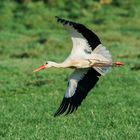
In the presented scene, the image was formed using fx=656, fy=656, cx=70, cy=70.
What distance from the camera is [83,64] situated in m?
8.16

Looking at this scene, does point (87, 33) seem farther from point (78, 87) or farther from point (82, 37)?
point (78, 87)

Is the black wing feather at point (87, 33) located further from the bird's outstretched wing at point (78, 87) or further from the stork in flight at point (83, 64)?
the bird's outstretched wing at point (78, 87)

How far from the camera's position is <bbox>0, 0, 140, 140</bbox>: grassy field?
8188 mm

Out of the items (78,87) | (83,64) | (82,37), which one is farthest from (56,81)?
(82,37)

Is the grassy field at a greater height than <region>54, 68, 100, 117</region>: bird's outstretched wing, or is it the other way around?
<region>54, 68, 100, 117</region>: bird's outstretched wing

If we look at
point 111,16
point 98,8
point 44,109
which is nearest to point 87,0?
point 98,8

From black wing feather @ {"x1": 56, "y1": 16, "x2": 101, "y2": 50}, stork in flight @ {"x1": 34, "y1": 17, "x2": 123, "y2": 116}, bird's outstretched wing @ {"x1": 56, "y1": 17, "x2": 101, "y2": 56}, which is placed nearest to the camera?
black wing feather @ {"x1": 56, "y1": 16, "x2": 101, "y2": 50}

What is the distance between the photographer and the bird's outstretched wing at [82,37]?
25.1 feet

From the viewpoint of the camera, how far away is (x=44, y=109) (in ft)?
32.2

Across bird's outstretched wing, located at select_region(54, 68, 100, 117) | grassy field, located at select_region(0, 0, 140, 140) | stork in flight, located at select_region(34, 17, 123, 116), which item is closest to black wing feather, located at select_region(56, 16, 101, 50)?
stork in flight, located at select_region(34, 17, 123, 116)

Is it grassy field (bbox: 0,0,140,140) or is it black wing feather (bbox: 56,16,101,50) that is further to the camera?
grassy field (bbox: 0,0,140,140)

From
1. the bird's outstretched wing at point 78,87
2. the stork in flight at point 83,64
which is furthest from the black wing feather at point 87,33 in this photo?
the bird's outstretched wing at point 78,87

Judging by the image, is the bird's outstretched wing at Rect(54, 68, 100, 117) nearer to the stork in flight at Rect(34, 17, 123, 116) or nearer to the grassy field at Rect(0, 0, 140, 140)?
the stork in flight at Rect(34, 17, 123, 116)

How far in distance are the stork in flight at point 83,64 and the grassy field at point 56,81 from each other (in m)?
0.37
